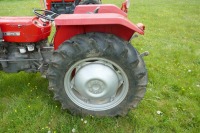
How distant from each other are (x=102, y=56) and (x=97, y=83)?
1.07 feet

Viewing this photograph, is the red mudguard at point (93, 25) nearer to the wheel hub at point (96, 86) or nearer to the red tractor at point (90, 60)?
the red tractor at point (90, 60)

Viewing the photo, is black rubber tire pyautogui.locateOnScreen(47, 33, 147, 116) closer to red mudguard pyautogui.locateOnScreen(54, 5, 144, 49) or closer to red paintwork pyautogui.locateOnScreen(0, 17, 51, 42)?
red mudguard pyautogui.locateOnScreen(54, 5, 144, 49)

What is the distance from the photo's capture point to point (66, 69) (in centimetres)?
231

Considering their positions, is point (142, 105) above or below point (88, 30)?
below

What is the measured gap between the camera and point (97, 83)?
2.40 metres

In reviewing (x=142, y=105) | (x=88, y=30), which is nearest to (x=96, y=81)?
(x=88, y=30)

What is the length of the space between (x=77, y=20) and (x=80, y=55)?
0.34 meters

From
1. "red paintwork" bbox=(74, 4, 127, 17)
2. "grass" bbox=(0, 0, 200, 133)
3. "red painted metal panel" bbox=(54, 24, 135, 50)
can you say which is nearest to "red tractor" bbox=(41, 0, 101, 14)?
"grass" bbox=(0, 0, 200, 133)

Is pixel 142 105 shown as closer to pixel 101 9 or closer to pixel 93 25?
pixel 93 25

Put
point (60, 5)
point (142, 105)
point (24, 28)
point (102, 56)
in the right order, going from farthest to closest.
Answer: point (60, 5), point (142, 105), point (24, 28), point (102, 56)

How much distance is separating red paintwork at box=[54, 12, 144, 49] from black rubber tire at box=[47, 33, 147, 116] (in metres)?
0.09

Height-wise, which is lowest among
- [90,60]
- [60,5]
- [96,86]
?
[60,5]

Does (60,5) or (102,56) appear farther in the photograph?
(60,5)

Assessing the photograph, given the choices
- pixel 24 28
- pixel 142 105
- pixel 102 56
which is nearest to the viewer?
pixel 102 56
